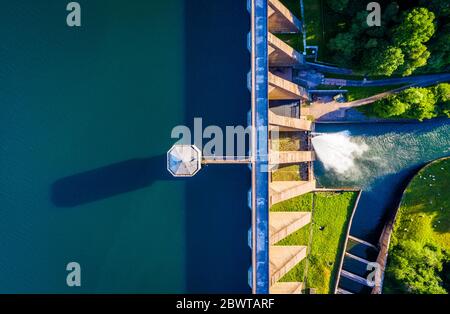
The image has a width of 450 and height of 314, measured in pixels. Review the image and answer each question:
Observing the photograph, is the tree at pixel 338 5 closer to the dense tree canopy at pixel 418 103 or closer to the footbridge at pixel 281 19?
the footbridge at pixel 281 19

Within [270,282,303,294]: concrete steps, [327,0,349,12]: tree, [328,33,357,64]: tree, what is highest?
[327,0,349,12]: tree

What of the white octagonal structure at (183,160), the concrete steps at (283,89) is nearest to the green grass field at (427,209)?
the concrete steps at (283,89)

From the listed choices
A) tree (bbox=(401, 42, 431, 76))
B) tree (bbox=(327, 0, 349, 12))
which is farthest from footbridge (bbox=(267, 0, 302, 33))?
tree (bbox=(401, 42, 431, 76))

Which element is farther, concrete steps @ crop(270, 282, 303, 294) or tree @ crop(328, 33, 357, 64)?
tree @ crop(328, 33, 357, 64)

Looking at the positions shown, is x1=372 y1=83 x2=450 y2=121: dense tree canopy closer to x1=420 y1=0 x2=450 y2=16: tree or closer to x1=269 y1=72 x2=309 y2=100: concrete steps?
x1=420 y1=0 x2=450 y2=16: tree

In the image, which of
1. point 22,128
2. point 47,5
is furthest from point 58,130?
point 47,5
